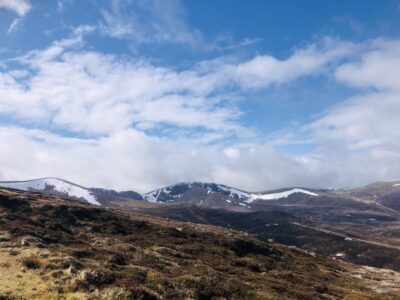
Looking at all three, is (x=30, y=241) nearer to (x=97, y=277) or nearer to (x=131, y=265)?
(x=131, y=265)

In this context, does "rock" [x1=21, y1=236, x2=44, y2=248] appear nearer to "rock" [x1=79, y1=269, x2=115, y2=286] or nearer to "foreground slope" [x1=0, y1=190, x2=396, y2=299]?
"foreground slope" [x1=0, y1=190, x2=396, y2=299]

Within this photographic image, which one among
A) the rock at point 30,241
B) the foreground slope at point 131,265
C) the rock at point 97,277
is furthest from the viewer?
the rock at point 30,241

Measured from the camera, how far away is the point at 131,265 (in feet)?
124

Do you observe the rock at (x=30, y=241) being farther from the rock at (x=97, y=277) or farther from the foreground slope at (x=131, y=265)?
the rock at (x=97, y=277)

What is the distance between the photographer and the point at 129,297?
26344 millimetres

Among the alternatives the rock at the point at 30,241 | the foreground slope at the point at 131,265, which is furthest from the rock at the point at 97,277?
the rock at the point at 30,241

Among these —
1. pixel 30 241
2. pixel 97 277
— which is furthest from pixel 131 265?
pixel 30 241

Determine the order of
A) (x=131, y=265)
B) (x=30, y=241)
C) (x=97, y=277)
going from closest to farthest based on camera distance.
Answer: (x=97, y=277), (x=131, y=265), (x=30, y=241)

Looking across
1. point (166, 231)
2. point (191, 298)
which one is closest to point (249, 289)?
point (191, 298)

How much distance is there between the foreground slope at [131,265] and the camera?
28172 millimetres

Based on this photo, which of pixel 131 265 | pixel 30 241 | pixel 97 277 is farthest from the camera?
pixel 30 241

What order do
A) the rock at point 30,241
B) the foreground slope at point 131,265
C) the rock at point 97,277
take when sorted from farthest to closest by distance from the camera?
the rock at point 30,241 < the rock at point 97,277 < the foreground slope at point 131,265

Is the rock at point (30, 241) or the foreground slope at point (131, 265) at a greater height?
the rock at point (30, 241)

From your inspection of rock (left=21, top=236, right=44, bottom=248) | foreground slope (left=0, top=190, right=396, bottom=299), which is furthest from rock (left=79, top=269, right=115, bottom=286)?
rock (left=21, top=236, right=44, bottom=248)
